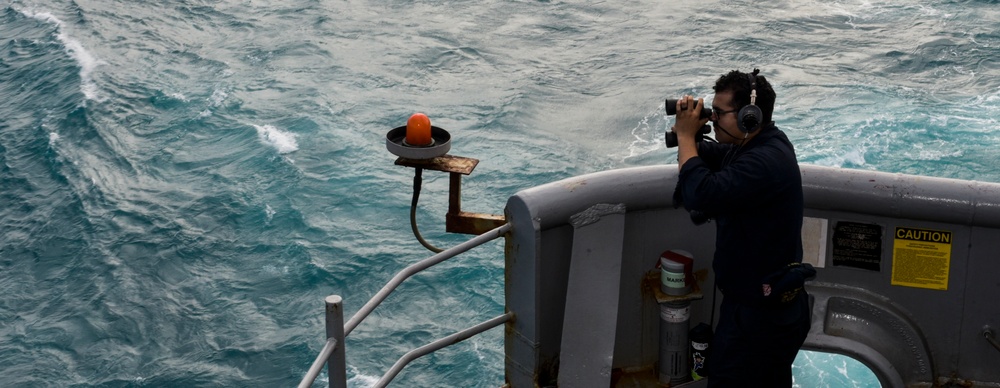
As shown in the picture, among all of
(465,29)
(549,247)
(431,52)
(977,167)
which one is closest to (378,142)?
(431,52)

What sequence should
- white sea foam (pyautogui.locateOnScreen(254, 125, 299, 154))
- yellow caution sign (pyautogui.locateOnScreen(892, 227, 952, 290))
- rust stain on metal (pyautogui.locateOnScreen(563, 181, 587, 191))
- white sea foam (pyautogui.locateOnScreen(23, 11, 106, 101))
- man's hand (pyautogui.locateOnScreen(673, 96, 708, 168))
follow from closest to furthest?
man's hand (pyautogui.locateOnScreen(673, 96, 708, 168)) < rust stain on metal (pyautogui.locateOnScreen(563, 181, 587, 191)) < yellow caution sign (pyautogui.locateOnScreen(892, 227, 952, 290)) < white sea foam (pyautogui.locateOnScreen(254, 125, 299, 154)) < white sea foam (pyautogui.locateOnScreen(23, 11, 106, 101))

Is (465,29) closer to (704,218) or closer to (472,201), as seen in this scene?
(472,201)

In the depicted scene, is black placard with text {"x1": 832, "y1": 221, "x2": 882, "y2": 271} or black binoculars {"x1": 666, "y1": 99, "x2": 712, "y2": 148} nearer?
black binoculars {"x1": 666, "y1": 99, "x2": 712, "y2": 148}

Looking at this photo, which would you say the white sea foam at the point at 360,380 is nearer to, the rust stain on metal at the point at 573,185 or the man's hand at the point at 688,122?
the rust stain on metal at the point at 573,185

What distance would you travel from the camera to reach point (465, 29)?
66.2 feet

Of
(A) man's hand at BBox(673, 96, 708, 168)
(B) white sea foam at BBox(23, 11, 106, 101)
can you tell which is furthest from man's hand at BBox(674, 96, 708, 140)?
(B) white sea foam at BBox(23, 11, 106, 101)

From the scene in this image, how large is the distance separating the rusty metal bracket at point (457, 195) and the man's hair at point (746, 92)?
4.10ft

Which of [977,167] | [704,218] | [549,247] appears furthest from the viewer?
[977,167]

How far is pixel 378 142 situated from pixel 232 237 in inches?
112

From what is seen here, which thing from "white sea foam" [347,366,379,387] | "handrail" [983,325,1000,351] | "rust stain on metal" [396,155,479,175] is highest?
"rust stain on metal" [396,155,479,175]

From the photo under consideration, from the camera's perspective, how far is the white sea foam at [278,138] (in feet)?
50.7

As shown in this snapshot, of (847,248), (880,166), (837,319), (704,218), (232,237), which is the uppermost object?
(704,218)

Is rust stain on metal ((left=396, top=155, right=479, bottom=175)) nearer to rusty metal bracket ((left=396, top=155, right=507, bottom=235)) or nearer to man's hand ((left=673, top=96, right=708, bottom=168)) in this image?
rusty metal bracket ((left=396, top=155, right=507, bottom=235))

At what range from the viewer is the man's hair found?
366 centimetres
